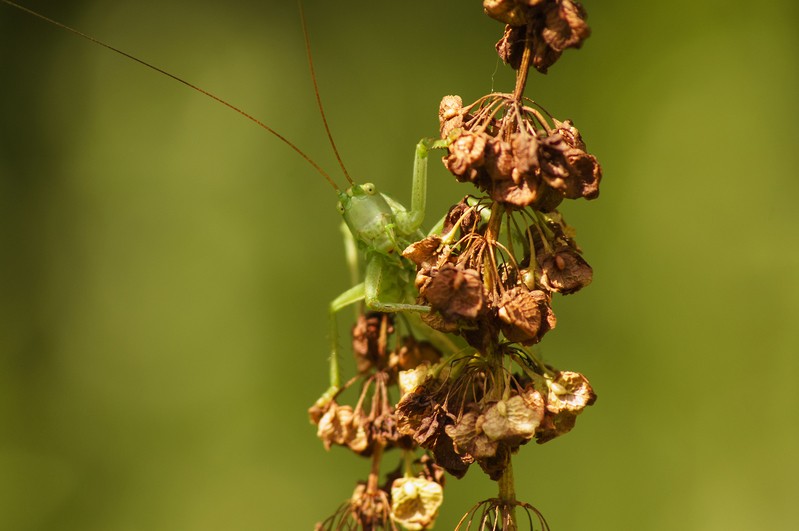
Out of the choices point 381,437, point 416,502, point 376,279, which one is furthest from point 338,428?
point 376,279

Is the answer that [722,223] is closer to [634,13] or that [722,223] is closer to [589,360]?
[589,360]

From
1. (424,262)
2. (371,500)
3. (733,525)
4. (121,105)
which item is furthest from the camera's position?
(121,105)

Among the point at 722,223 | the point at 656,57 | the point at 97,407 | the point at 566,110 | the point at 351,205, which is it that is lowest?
the point at 97,407

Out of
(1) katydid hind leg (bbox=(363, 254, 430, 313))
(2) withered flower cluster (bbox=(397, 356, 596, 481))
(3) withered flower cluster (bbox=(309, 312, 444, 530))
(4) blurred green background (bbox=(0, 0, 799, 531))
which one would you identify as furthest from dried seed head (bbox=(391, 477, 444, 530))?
(4) blurred green background (bbox=(0, 0, 799, 531))

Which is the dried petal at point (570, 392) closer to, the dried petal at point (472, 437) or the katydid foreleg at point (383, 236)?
the dried petal at point (472, 437)

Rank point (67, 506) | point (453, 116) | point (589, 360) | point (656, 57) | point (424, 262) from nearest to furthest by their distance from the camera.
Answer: point (453, 116), point (424, 262), point (589, 360), point (656, 57), point (67, 506)

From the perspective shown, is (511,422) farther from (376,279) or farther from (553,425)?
(376,279)

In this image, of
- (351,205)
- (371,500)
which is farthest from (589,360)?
(371,500)

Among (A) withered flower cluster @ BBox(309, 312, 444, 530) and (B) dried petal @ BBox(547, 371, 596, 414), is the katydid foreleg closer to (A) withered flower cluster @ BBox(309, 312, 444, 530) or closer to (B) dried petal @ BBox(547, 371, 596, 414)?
(A) withered flower cluster @ BBox(309, 312, 444, 530)
